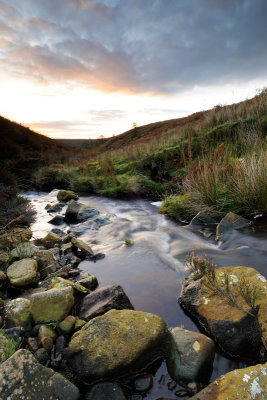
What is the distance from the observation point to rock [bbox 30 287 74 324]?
2.59m

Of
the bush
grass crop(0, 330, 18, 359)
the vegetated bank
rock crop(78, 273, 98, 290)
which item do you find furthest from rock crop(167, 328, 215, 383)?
the bush

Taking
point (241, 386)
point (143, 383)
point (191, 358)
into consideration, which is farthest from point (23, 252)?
point (241, 386)

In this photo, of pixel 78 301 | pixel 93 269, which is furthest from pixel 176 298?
pixel 93 269

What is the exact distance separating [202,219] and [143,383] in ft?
14.5

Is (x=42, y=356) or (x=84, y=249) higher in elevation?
(x=84, y=249)

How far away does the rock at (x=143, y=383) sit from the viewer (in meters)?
2.03

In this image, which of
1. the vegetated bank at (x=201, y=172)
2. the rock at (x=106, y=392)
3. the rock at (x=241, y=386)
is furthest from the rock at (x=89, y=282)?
the vegetated bank at (x=201, y=172)

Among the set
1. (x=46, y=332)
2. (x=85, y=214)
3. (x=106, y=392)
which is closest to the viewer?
→ (x=106, y=392)

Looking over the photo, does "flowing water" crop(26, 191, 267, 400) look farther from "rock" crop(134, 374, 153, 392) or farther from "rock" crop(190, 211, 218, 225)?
"rock" crop(190, 211, 218, 225)

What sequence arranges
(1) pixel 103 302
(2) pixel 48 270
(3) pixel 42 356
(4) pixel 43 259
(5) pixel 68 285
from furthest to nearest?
(4) pixel 43 259, (2) pixel 48 270, (5) pixel 68 285, (1) pixel 103 302, (3) pixel 42 356

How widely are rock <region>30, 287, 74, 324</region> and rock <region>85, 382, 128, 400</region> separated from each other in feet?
2.64

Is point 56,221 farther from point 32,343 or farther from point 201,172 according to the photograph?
point 32,343

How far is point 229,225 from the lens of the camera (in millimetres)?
5121

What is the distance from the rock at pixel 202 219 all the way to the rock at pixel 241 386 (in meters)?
4.39
